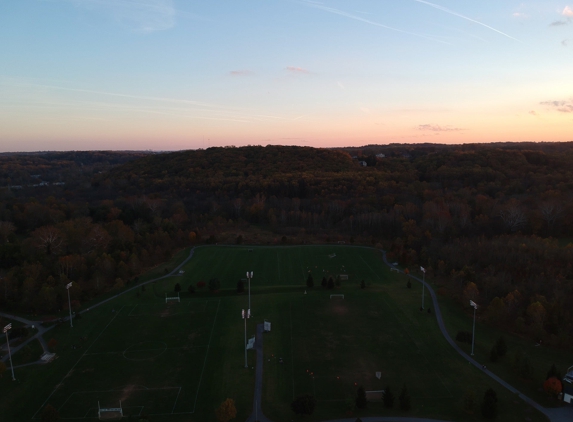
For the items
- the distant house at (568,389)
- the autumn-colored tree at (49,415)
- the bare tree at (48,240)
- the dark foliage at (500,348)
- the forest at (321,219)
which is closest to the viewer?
the autumn-colored tree at (49,415)

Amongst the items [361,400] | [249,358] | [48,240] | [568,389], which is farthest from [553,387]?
[48,240]

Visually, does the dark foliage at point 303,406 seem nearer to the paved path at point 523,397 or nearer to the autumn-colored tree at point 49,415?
the autumn-colored tree at point 49,415

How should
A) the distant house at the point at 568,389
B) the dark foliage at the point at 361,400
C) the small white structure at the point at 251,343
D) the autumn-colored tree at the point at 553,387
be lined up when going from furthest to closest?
1. the small white structure at the point at 251,343
2. the autumn-colored tree at the point at 553,387
3. the distant house at the point at 568,389
4. the dark foliage at the point at 361,400

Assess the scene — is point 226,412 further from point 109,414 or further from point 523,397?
point 523,397

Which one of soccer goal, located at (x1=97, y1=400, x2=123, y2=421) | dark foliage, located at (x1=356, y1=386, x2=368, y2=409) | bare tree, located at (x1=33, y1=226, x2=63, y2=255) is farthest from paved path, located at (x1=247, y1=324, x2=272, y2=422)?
bare tree, located at (x1=33, y1=226, x2=63, y2=255)

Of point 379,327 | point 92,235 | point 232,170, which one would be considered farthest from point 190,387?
point 232,170

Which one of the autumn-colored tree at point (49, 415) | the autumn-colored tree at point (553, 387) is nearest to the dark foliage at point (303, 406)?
the autumn-colored tree at point (49, 415)
